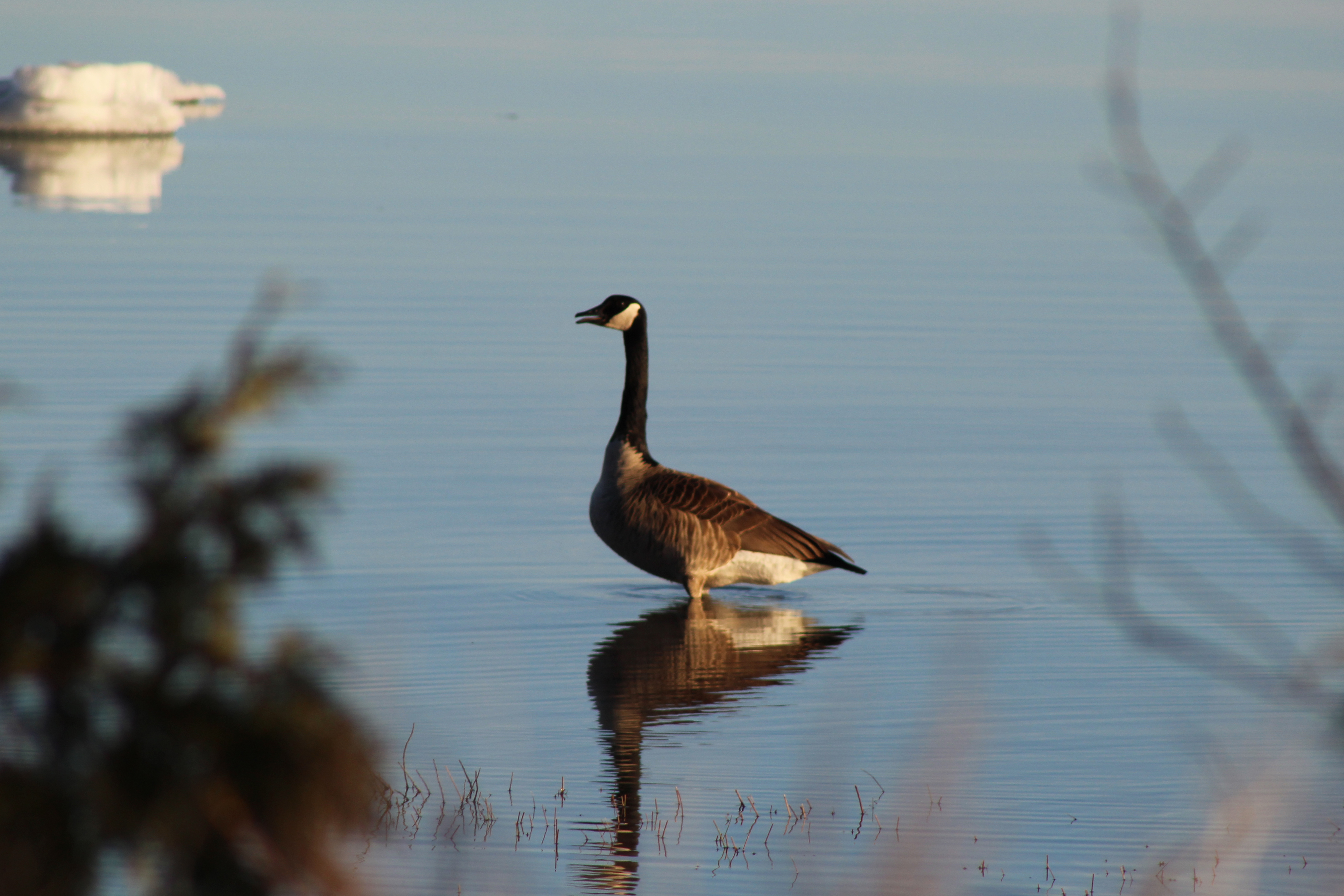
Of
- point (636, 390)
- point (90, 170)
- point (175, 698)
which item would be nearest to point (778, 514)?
point (636, 390)

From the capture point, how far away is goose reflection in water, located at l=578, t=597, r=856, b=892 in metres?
7.96

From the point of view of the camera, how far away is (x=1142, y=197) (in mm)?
2523

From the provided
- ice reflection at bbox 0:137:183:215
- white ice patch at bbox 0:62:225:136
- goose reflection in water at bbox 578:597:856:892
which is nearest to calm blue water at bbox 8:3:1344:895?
goose reflection in water at bbox 578:597:856:892

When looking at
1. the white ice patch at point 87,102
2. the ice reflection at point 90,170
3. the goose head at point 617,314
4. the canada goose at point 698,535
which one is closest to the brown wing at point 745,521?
the canada goose at point 698,535

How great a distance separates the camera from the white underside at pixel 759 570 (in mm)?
12641

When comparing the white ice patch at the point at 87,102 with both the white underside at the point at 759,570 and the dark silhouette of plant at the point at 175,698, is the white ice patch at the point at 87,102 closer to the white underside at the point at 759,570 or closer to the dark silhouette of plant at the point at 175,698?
the white underside at the point at 759,570

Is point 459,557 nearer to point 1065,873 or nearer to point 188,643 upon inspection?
point 1065,873

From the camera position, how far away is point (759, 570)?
41.8ft

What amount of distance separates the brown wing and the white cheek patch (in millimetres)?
2403

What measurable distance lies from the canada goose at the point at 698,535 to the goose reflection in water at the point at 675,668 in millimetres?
266

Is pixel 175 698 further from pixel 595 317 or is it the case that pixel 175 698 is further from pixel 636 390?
pixel 595 317

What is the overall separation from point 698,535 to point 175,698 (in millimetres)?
10661

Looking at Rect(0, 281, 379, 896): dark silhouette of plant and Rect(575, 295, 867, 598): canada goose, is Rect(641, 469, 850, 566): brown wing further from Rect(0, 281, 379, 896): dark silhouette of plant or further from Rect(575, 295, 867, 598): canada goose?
Rect(0, 281, 379, 896): dark silhouette of plant

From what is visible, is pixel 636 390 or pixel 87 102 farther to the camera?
pixel 87 102
